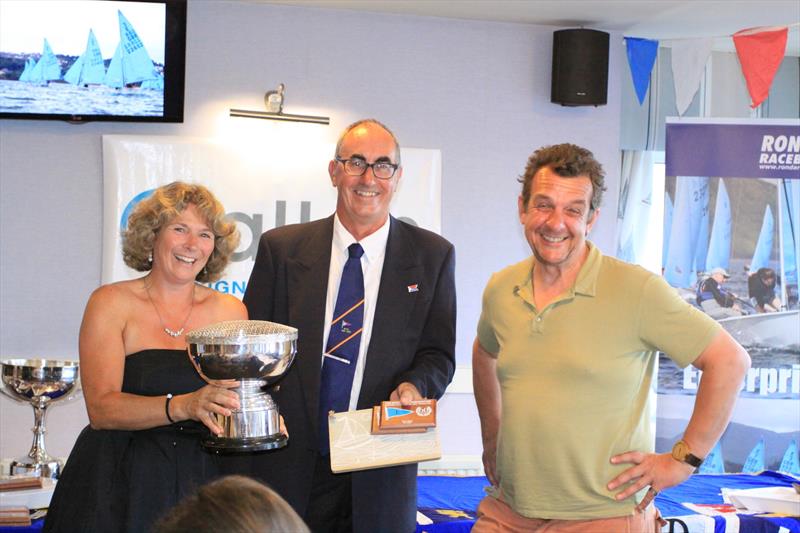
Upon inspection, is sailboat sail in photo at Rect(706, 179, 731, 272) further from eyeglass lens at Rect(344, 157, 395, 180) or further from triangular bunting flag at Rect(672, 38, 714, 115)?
eyeglass lens at Rect(344, 157, 395, 180)

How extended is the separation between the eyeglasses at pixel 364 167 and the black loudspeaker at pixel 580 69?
10.0 ft

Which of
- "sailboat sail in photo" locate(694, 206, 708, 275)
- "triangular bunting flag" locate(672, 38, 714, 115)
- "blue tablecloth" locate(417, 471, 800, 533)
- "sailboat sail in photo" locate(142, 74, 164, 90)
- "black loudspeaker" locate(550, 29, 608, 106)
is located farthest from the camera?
"triangular bunting flag" locate(672, 38, 714, 115)

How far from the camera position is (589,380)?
2340mm

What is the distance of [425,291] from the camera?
286cm

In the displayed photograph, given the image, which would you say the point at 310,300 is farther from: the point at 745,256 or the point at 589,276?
the point at 745,256

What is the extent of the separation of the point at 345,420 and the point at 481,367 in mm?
489

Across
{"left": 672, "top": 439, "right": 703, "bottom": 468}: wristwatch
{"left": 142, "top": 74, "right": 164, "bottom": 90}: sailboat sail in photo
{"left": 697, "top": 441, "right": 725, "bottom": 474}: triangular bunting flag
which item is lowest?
{"left": 697, "top": 441, "right": 725, "bottom": 474}: triangular bunting flag

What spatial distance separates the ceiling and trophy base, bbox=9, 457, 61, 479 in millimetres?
2876

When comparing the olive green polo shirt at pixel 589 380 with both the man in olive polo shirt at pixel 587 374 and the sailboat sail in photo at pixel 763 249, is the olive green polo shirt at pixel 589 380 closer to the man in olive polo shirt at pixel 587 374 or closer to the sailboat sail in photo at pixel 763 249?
the man in olive polo shirt at pixel 587 374

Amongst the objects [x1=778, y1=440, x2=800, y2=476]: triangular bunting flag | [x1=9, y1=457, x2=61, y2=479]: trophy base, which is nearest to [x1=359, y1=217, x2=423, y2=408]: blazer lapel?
[x1=9, y1=457, x2=61, y2=479]: trophy base

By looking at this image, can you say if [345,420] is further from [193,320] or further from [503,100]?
[503,100]

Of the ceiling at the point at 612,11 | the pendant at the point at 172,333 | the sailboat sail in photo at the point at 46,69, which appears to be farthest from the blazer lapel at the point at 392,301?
the sailboat sail in photo at the point at 46,69

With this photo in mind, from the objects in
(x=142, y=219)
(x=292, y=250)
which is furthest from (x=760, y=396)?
(x=142, y=219)

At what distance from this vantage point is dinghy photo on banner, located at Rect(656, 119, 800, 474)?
17.8ft
